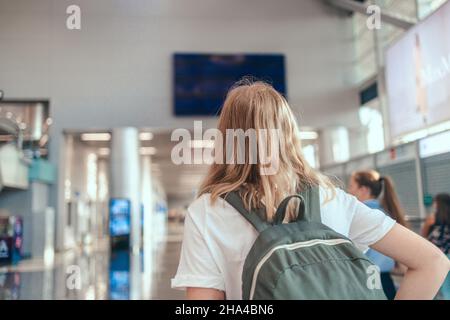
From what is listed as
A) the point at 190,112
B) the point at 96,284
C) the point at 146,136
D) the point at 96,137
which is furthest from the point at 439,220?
the point at 96,137

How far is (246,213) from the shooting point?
0.77 meters

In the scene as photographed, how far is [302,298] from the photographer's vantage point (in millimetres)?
711

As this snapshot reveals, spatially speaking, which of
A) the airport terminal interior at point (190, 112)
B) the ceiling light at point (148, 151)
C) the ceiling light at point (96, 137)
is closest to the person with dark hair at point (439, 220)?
the airport terminal interior at point (190, 112)

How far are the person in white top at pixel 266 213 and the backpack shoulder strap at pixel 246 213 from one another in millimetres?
14

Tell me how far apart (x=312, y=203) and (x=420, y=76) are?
6.98m

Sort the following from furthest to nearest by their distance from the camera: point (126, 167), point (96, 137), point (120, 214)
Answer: point (96, 137) → point (126, 167) → point (120, 214)

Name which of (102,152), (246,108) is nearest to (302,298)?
(246,108)

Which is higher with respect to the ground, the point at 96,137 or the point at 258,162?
the point at 96,137

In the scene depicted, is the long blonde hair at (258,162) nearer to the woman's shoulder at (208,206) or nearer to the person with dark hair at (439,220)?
the woman's shoulder at (208,206)

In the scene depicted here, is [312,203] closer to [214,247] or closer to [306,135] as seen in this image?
[214,247]

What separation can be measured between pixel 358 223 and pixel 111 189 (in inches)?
485

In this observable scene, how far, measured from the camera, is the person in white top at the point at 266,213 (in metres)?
0.77

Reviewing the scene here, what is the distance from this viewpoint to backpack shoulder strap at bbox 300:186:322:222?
800 mm
